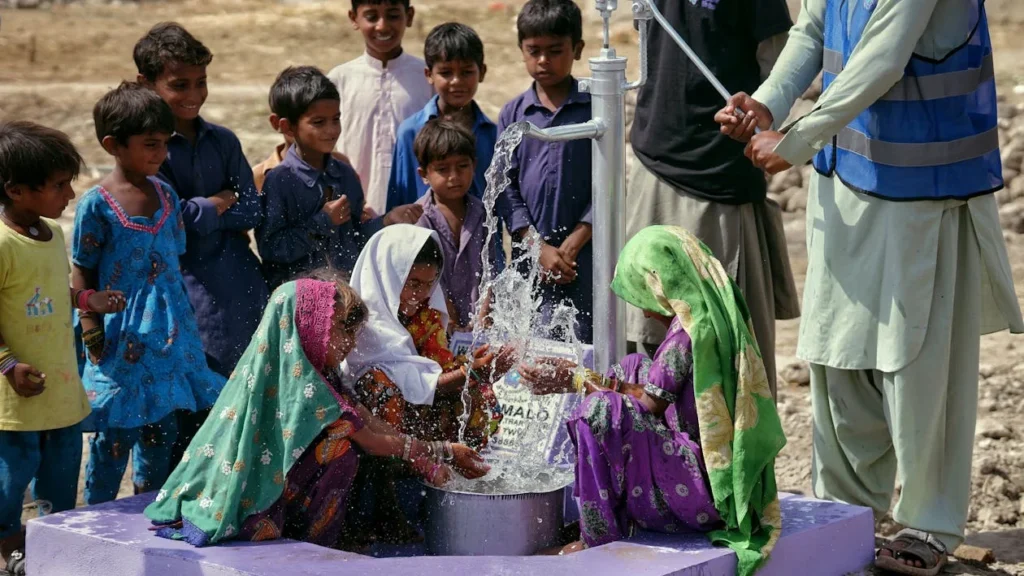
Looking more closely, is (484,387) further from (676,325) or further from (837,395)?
(837,395)

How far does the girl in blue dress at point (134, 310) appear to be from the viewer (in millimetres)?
4543

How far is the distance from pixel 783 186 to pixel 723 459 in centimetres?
698

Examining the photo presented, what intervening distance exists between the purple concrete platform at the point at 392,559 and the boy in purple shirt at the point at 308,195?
1149 millimetres

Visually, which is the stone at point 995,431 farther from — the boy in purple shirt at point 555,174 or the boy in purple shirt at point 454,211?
the boy in purple shirt at point 454,211

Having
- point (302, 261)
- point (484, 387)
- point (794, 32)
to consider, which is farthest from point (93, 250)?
point (794, 32)

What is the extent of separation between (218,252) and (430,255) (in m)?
1.06

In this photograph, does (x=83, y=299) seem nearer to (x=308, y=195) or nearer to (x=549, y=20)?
(x=308, y=195)

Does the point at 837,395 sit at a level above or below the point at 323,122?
below

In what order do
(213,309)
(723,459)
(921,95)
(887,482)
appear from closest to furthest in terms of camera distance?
(723,459) < (921,95) < (887,482) < (213,309)

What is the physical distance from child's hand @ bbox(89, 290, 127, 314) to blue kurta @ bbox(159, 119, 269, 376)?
616mm

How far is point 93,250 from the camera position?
4570 mm

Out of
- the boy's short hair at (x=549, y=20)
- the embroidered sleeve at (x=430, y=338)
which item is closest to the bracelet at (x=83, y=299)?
the embroidered sleeve at (x=430, y=338)

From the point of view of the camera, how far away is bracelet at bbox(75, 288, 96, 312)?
441cm

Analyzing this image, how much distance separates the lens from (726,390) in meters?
3.83
